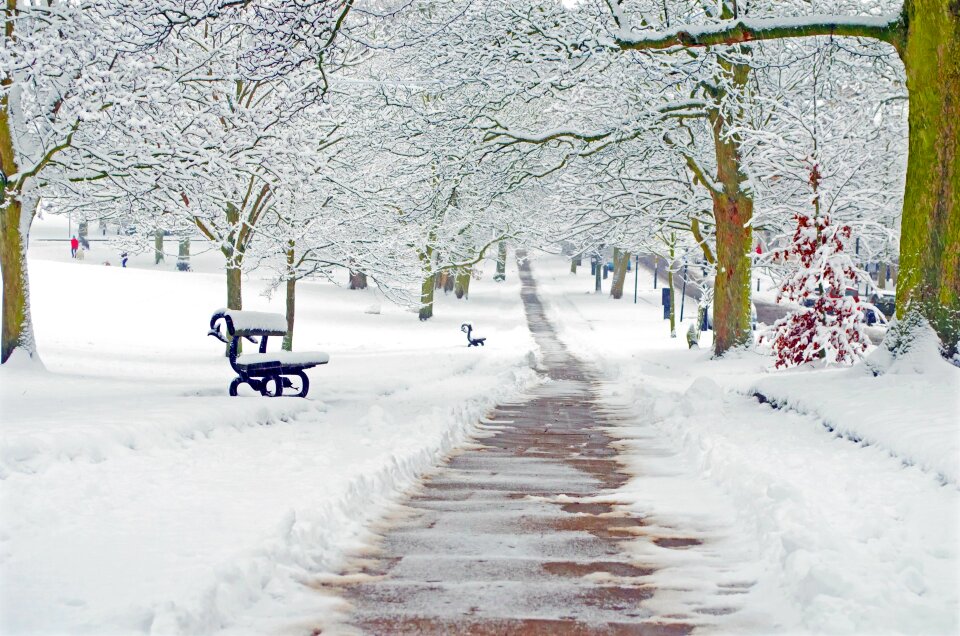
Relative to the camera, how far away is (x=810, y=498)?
20.2 feet

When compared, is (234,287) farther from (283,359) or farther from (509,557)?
(509,557)

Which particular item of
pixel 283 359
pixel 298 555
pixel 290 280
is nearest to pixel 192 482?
pixel 298 555

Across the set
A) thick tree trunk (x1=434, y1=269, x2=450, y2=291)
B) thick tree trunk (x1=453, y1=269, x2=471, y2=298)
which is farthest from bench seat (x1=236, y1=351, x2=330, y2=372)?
thick tree trunk (x1=434, y1=269, x2=450, y2=291)

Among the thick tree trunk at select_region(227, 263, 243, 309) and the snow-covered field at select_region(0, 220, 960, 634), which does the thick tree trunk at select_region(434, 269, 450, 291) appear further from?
the snow-covered field at select_region(0, 220, 960, 634)

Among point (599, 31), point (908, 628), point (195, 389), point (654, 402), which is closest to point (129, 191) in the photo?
point (195, 389)

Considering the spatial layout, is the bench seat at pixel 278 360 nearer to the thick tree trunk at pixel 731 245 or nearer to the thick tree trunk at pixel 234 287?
the thick tree trunk at pixel 234 287

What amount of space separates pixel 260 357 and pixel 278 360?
23cm

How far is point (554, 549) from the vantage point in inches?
217

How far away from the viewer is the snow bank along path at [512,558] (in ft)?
14.1

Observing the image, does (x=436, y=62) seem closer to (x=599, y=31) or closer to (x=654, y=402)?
(x=599, y=31)

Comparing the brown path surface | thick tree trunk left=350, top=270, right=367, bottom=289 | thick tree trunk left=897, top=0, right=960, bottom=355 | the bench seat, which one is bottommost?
the brown path surface

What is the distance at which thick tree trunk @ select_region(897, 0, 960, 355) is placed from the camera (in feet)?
31.6

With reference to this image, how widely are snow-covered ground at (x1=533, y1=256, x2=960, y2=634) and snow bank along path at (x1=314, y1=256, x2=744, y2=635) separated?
0.21m

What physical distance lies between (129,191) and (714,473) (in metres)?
10.5
